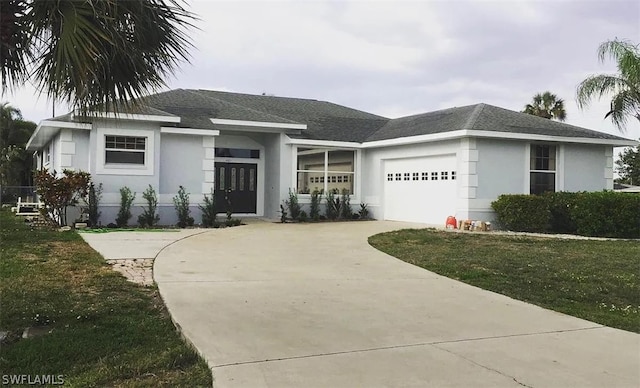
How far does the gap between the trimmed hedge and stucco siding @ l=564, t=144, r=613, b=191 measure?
1.93m

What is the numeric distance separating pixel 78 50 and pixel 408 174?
51.8 ft

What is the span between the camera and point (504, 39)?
11914 millimetres

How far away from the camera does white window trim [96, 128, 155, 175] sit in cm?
1642

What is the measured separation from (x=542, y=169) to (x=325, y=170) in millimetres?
7479

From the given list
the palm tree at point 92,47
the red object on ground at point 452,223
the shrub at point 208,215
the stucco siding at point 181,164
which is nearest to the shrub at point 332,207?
the shrub at point 208,215

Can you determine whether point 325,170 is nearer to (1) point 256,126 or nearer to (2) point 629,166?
(1) point 256,126

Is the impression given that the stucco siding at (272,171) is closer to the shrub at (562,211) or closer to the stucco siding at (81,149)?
the stucco siding at (81,149)

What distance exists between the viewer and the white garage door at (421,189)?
58.7 ft

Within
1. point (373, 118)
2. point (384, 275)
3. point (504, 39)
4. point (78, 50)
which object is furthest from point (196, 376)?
point (373, 118)

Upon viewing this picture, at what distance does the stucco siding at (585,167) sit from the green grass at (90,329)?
15.0 m

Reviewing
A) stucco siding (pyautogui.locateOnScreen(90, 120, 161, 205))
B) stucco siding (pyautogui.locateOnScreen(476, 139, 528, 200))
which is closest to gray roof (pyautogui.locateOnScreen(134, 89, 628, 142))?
stucco siding (pyautogui.locateOnScreen(476, 139, 528, 200))

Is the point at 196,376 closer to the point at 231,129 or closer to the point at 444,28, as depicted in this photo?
the point at 444,28

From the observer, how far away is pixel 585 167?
61.1 ft

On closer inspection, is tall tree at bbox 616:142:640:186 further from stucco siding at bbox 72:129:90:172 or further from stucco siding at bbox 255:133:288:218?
stucco siding at bbox 72:129:90:172
